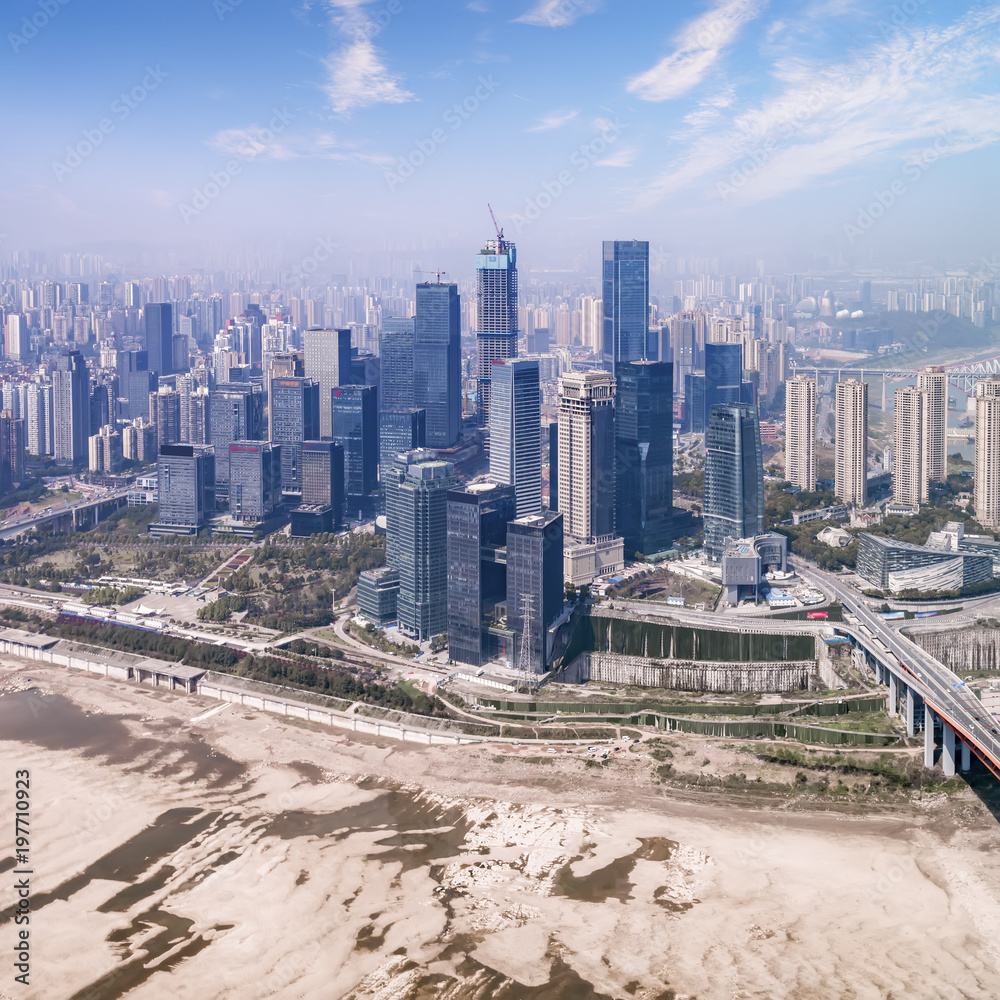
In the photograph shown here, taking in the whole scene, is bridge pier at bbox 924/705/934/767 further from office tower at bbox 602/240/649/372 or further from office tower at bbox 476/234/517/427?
office tower at bbox 602/240/649/372

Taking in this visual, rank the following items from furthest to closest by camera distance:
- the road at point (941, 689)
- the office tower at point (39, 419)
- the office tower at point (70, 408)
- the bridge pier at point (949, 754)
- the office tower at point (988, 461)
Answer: the office tower at point (39, 419) → the office tower at point (70, 408) → the office tower at point (988, 461) → the bridge pier at point (949, 754) → the road at point (941, 689)

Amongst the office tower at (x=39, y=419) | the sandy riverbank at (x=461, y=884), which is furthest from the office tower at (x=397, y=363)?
the sandy riverbank at (x=461, y=884)

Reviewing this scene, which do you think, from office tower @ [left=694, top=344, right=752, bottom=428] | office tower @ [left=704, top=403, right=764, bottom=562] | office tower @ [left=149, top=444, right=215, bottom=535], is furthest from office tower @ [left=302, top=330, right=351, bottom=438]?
office tower @ [left=704, top=403, right=764, bottom=562]

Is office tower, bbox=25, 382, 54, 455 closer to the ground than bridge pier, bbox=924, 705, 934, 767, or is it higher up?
higher up

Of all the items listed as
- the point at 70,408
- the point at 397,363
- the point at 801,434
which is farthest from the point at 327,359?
the point at 801,434

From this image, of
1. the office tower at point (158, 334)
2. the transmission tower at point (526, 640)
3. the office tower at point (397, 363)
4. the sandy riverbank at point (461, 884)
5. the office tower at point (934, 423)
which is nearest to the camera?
the sandy riverbank at point (461, 884)

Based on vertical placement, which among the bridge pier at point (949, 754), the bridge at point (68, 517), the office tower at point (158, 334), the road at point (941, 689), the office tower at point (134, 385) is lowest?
the bridge pier at point (949, 754)

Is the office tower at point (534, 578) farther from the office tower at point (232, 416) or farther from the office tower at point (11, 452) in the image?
the office tower at point (11, 452)

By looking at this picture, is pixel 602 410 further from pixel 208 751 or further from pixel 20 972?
pixel 20 972

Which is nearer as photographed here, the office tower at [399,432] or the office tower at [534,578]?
the office tower at [534,578]
